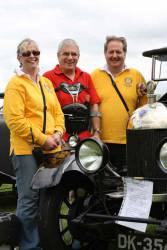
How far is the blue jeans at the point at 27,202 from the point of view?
421 centimetres

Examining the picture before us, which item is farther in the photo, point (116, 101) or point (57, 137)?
point (116, 101)

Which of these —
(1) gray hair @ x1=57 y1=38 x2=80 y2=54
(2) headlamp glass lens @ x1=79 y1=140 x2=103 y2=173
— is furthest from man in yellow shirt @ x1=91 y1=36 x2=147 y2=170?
(2) headlamp glass lens @ x1=79 y1=140 x2=103 y2=173

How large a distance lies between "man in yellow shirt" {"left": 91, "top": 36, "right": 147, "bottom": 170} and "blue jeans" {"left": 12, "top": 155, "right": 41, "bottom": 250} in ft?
2.98

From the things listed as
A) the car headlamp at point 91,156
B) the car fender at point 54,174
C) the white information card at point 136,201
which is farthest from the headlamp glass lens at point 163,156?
the car fender at point 54,174

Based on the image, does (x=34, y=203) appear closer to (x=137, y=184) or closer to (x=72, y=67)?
(x=137, y=184)

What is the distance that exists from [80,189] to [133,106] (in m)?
1.08

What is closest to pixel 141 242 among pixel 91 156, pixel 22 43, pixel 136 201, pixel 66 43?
pixel 136 201

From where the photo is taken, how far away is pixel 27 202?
4230 mm

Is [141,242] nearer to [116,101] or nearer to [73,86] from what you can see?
[116,101]

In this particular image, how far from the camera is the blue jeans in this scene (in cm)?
421

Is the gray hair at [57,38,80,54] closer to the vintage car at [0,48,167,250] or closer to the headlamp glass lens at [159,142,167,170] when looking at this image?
the vintage car at [0,48,167,250]

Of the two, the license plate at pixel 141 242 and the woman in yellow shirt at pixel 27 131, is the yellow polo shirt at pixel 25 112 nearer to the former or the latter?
the woman in yellow shirt at pixel 27 131

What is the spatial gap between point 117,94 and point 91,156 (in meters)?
1.13

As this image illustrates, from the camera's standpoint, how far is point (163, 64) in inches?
207
